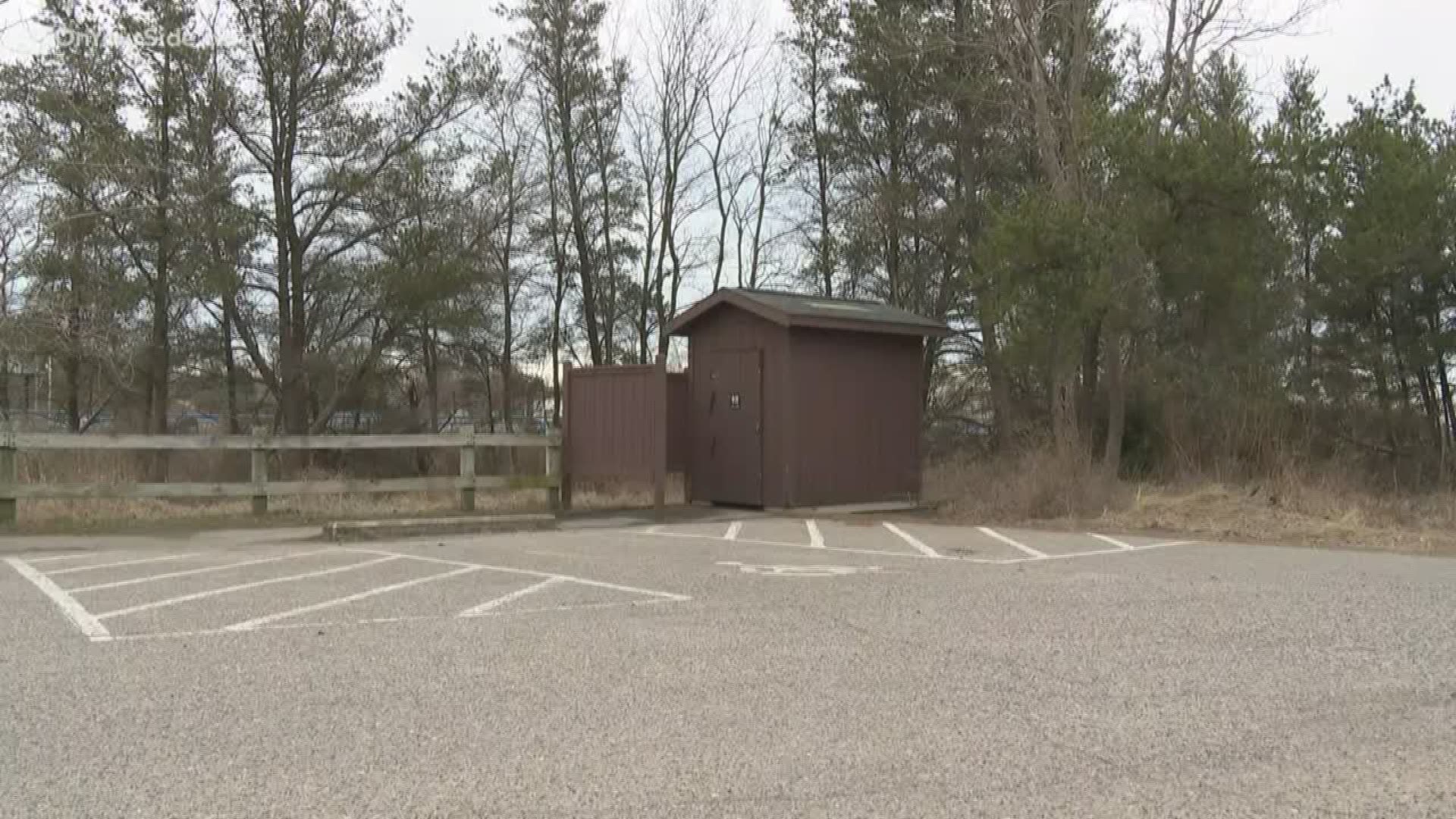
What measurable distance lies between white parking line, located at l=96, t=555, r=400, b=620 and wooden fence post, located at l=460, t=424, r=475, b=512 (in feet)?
12.7

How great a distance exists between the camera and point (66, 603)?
7.70 meters

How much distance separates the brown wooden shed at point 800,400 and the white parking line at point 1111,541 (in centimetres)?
372

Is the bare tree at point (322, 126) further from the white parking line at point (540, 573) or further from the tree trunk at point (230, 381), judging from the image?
the white parking line at point (540, 573)

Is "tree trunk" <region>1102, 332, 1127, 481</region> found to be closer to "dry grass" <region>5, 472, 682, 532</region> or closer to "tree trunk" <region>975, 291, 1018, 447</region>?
"tree trunk" <region>975, 291, 1018, 447</region>

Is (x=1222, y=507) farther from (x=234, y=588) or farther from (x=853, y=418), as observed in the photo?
(x=234, y=588)

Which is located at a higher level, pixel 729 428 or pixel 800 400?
pixel 800 400

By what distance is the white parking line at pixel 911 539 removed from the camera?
10.6 meters

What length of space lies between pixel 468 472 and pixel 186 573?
5.17 meters

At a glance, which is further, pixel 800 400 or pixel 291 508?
pixel 291 508

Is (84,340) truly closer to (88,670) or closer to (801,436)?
(801,436)

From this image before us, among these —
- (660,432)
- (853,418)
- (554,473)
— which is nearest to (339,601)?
(660,432)

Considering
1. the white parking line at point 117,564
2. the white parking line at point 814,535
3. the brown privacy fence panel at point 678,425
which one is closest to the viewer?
the white parking line at point 117,564

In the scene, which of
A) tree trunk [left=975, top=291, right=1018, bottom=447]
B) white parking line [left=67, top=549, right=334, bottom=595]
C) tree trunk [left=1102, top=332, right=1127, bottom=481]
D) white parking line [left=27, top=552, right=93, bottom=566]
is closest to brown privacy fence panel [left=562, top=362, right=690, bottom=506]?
white parking line [left=67, top=549, right=334, bottom=595]

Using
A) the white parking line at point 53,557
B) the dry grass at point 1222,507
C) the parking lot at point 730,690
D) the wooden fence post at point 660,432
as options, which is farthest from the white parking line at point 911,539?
the white parking line at point 53,557
